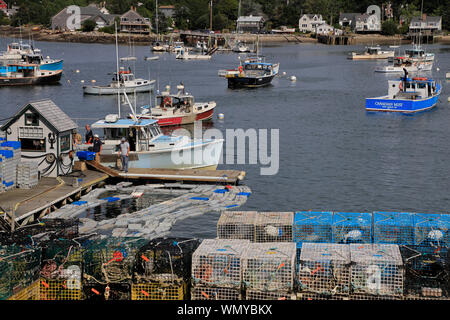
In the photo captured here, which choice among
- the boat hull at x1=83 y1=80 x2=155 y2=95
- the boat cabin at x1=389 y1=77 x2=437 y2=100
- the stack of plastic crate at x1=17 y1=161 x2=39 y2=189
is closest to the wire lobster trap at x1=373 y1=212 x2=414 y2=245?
the stack of plastic crate at x1=17 y1=161 x2=39 y2=189

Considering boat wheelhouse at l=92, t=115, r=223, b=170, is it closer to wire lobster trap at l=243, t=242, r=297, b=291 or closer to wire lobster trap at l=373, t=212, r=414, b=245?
wire lobster trap at l=373, t=212, r=414, b=245

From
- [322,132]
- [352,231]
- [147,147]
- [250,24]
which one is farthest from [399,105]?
[250,24]

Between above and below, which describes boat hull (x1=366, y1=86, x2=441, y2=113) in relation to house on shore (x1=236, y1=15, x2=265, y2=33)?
below

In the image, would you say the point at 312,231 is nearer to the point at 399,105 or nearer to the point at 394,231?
the point at 394,231

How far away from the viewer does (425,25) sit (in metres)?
175

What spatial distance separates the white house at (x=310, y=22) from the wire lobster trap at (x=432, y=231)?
577 ft

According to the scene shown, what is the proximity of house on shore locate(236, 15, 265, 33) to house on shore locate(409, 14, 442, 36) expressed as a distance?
1654 inches

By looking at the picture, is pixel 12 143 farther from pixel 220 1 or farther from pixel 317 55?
pixel 220 1

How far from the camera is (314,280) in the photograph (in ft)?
42.9

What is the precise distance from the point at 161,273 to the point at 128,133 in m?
16.1

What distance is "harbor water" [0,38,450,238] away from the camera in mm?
28500

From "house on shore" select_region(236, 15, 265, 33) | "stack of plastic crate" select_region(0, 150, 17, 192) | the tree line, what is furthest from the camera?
the tree line

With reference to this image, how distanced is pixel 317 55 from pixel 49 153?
110 meters

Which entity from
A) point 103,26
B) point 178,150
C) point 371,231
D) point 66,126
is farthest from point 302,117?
point 103,26
